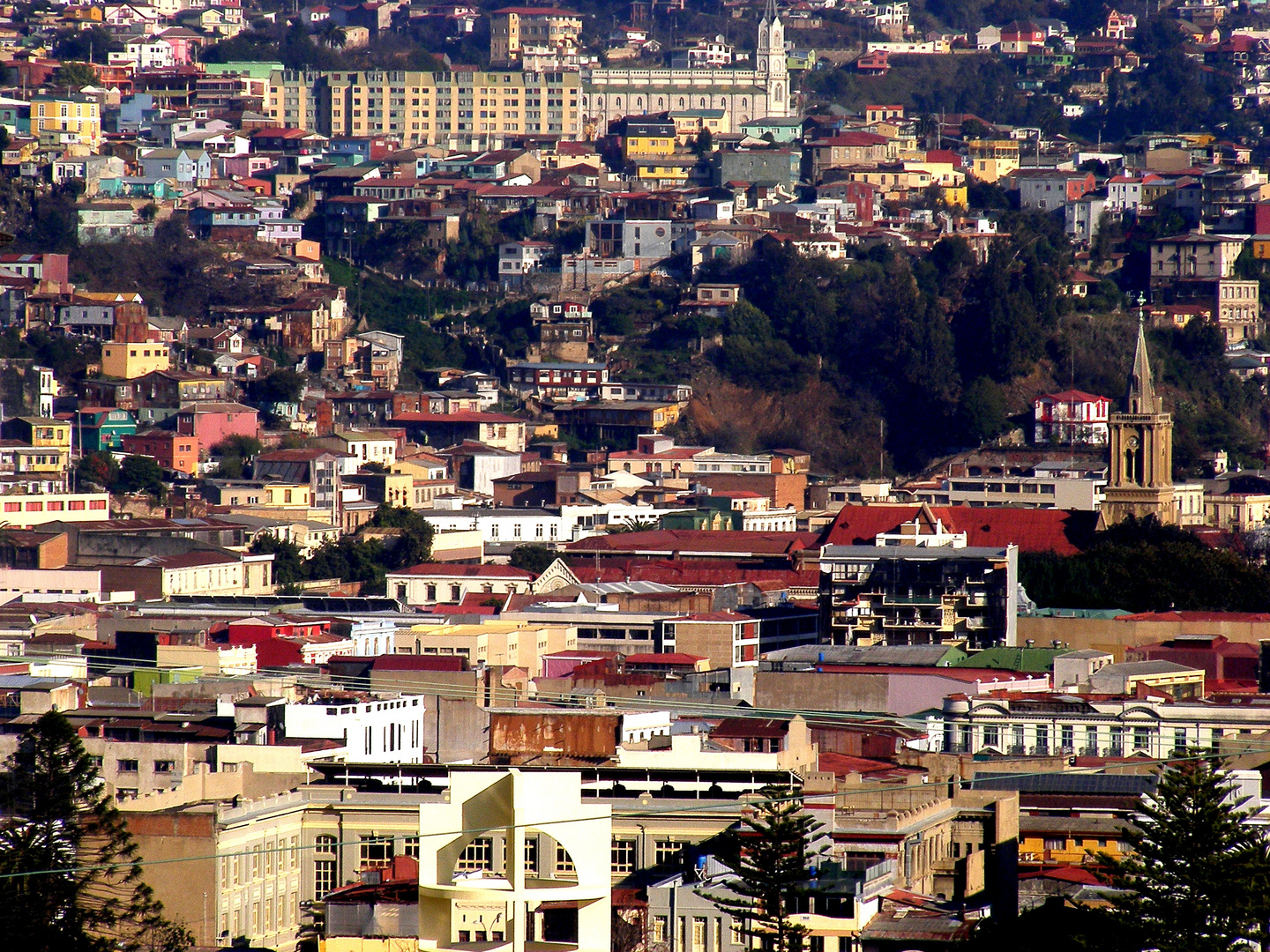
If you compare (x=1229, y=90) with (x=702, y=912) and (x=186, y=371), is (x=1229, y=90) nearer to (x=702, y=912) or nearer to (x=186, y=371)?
(x=186, y=371)

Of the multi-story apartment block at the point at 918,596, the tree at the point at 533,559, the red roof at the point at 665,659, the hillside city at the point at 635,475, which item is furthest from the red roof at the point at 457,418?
the red roof at the point at 665,659

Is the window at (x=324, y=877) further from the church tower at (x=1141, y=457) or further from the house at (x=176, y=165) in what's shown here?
the house at (x=176, y=165)

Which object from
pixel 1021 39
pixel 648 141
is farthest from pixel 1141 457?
pixel 1021 39

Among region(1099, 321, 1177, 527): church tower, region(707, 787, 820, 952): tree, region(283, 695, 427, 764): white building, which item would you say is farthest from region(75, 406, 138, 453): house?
region(707, 787, 820, 952): tree

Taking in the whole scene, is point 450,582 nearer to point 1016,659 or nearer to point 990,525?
point 990,525

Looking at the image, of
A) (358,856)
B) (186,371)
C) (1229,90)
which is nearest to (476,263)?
(186,371)
